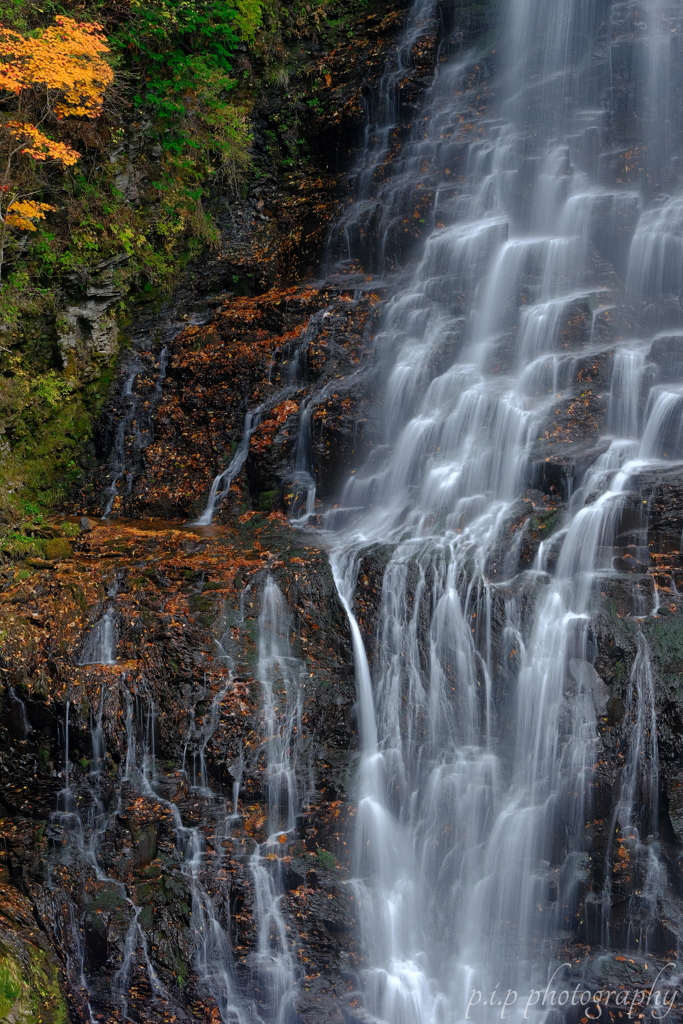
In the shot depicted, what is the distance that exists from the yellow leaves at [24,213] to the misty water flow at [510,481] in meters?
4.94

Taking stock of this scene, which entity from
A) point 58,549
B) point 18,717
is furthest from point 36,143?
point 18,717

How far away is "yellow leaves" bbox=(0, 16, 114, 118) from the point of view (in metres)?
9.90

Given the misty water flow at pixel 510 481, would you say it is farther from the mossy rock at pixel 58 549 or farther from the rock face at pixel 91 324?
the rock face at pixel 91 324

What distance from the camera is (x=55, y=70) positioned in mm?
10414

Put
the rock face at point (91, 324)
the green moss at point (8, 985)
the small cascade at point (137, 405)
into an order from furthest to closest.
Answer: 1. the rock face at point (91, 324)
2. the small cascade at point (137, 405)
3. the green moss at point (8, 985)

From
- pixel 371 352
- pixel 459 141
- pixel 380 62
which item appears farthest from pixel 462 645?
pixel 380 62

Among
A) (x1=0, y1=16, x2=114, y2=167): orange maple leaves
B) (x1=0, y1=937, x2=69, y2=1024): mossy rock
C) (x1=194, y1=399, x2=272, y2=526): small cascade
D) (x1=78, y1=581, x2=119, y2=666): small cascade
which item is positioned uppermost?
(x1=0, y1=16, x2=114, y2=167): orange maple leaves

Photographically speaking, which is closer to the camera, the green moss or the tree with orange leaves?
the green moss

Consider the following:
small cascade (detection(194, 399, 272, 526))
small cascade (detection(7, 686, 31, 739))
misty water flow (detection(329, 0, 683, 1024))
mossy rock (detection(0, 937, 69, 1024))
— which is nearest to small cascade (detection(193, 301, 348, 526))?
small cascade (detection(194, 399, 272, 526))

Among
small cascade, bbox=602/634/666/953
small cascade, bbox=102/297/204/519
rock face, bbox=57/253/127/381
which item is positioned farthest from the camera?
rock face, bbox=57/253/127/381

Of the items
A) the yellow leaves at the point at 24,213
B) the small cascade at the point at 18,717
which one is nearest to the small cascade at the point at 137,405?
the yellow leaves at the point at 24,213

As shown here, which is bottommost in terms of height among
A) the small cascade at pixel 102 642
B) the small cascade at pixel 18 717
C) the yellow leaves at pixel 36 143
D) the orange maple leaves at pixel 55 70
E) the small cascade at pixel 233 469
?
the small cascade at pixel 18 717

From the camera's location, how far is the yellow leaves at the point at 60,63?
390 inches

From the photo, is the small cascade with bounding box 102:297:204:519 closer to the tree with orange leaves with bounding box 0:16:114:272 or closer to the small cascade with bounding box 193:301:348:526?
the small cascade with bounding box 193:301:348:526
